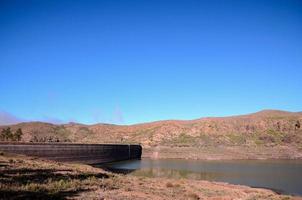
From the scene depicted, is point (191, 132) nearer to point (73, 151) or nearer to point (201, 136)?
point (201, 136)

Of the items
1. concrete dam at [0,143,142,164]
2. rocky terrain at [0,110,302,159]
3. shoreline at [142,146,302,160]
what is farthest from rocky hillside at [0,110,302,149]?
concrete dam at [0,143,142,164]

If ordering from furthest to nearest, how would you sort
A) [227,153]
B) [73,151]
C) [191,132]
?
[191,132] < [227,153] < [73,151]

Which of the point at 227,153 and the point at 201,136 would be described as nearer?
the point at 227,153

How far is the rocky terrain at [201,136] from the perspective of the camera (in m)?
118

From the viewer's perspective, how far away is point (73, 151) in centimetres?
6912

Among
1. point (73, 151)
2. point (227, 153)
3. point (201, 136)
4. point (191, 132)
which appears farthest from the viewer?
point (191, 132)

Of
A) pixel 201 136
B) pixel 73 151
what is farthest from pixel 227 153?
pixel 73 151

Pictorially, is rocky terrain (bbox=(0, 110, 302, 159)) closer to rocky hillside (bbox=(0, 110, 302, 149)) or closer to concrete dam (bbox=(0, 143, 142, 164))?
rocky hillside (bbox=(0, 110, 302, 149))

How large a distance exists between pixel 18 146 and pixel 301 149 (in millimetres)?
93895

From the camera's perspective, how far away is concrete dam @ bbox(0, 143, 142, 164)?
5578cm

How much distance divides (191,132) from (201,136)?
6990 mm

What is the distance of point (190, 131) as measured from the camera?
152 metres

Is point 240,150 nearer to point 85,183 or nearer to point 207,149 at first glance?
point 207,149

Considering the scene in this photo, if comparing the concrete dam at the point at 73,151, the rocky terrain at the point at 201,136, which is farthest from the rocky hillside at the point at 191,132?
the concrete dam at the point at 73,151
